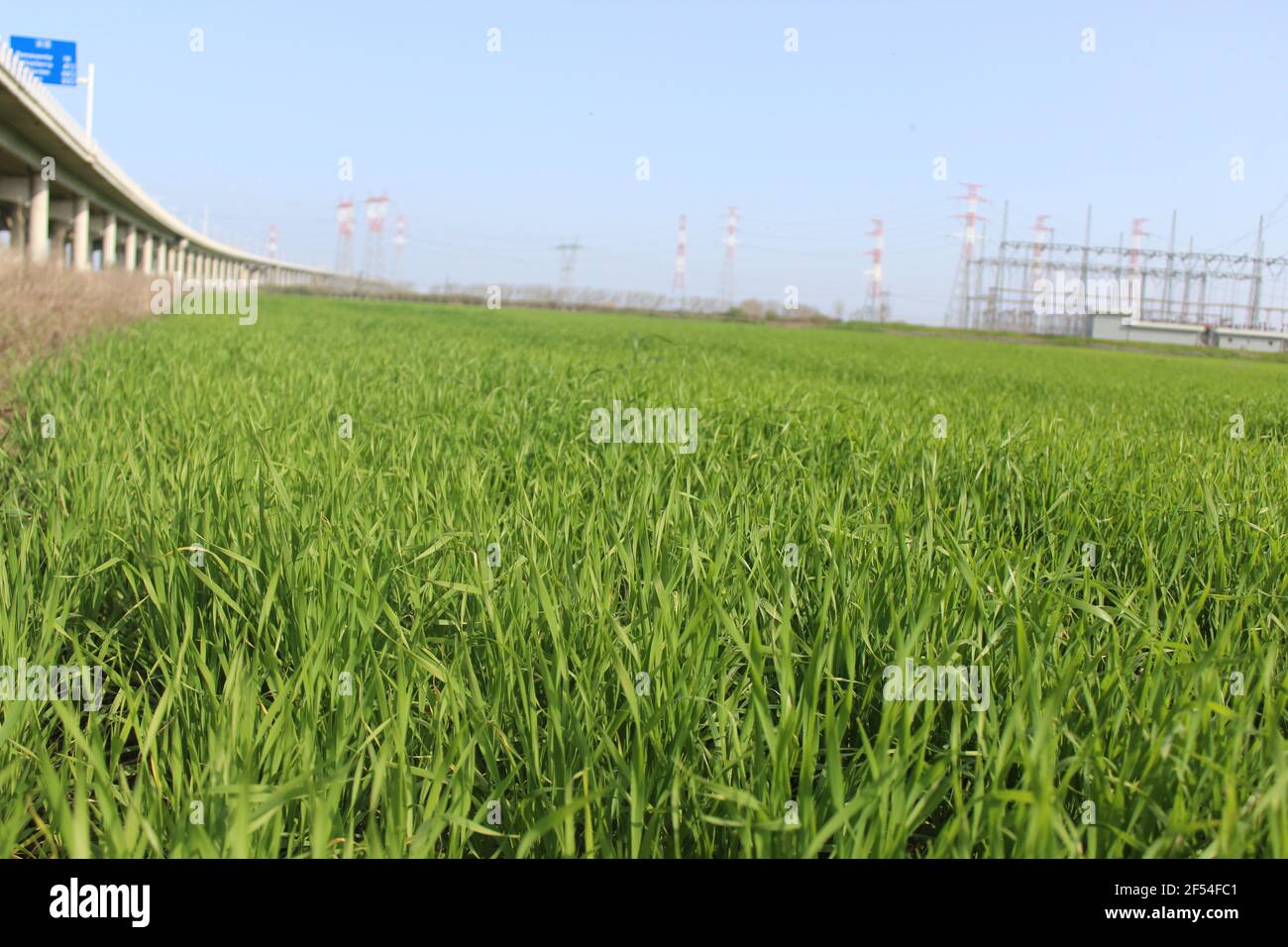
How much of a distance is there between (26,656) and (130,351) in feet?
21.3

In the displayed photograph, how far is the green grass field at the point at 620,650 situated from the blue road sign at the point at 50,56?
36.9 metres

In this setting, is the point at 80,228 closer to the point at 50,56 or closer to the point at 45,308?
the point at 50,56

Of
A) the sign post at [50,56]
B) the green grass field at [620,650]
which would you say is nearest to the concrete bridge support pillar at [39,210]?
the sign post at [50,56]

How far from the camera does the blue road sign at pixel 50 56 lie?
1286 inches

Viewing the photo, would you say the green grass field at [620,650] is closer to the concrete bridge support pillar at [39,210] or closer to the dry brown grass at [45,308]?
the dry brown grass at [45,308]

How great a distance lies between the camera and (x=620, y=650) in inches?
68.2

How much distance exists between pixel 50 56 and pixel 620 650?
40491 millimetres

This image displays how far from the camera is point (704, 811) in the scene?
139 cm

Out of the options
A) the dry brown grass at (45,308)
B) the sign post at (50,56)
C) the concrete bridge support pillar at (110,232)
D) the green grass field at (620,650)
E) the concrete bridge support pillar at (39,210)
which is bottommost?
the green grass field at (620,650)

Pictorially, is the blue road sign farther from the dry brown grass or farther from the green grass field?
the green grass field

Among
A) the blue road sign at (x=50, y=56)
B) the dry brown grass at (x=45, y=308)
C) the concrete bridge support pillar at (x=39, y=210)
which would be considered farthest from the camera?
the blue road sign at (x=50, y=56)

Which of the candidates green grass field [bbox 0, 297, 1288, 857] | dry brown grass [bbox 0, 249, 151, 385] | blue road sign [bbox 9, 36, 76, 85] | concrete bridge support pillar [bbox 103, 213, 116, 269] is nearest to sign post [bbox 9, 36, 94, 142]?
blue road sign [bbox 9, 36, 76, 85]
